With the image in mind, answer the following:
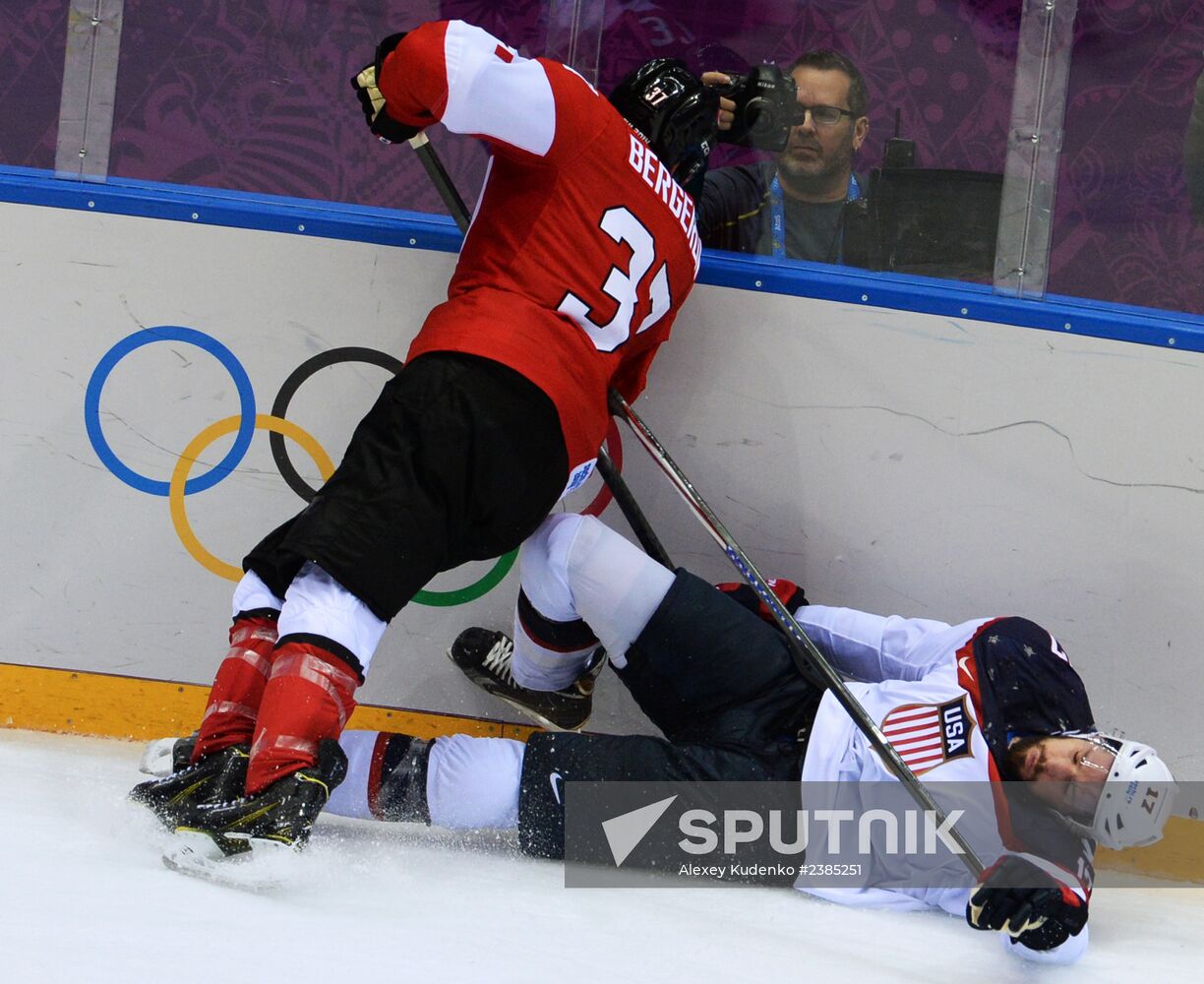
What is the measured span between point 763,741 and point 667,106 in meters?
1.11

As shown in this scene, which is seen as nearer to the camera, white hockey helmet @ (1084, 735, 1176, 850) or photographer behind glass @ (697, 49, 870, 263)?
white hockey helmet @ (1084, 735, 1176, 850)

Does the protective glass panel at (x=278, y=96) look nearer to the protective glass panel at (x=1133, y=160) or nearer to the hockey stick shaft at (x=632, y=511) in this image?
the hockey stick shaft at (x=632, y=511)

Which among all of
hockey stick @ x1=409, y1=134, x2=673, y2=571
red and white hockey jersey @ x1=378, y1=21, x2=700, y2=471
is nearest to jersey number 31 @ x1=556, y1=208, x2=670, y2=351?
red and white hockey jersey @ x1=378, y1=21, x2=700, y2=471

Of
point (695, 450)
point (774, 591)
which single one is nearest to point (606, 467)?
point (695, 450)

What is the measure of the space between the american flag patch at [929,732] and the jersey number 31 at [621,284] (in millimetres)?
815

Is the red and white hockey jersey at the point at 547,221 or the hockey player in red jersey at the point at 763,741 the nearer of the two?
the red and white hockey jersey at the point at 547,221

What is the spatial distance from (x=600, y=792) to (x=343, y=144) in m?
1.36

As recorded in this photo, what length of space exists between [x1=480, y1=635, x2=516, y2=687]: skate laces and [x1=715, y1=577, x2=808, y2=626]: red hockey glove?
43 centimetres

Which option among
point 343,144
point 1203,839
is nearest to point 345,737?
point 343,144

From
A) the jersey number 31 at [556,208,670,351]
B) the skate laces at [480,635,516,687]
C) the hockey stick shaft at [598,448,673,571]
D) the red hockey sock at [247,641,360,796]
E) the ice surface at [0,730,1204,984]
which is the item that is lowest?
the ice surface at [0,730,1204,984]

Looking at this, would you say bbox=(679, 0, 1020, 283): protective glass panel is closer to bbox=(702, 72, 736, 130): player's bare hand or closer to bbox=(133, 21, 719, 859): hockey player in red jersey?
bbox=(702, 72, 736, 130): player's bare hand

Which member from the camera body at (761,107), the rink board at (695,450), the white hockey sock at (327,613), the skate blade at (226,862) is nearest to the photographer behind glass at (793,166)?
the camera body at (761,107)

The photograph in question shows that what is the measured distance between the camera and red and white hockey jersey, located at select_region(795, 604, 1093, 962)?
224 cm

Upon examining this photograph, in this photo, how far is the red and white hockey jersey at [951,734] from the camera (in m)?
2.24
